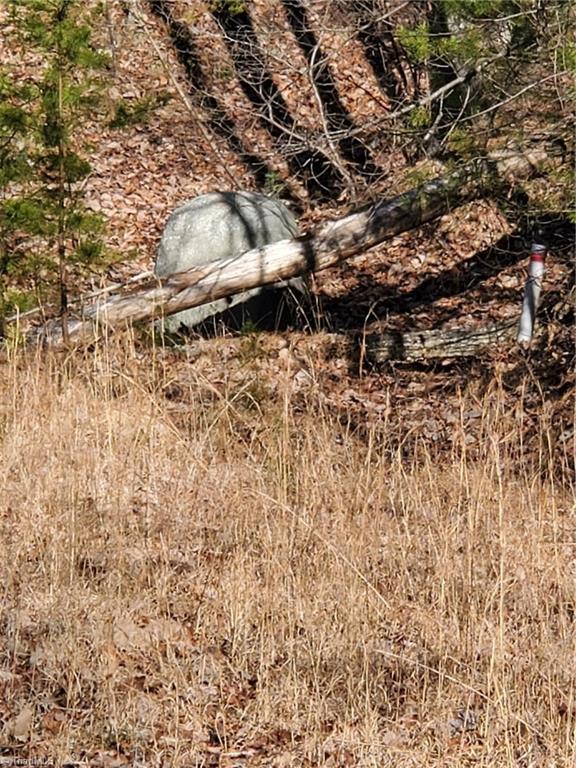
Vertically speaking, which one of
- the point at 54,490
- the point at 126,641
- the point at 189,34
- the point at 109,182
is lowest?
the point at 126,641

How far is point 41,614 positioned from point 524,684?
1.93 m

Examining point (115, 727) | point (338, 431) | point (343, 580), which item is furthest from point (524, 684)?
point (338, 431)

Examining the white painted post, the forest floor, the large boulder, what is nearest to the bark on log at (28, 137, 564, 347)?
the large boulder

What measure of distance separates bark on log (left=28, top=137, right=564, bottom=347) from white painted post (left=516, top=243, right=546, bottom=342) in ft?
2.24

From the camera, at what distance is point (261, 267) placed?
9352mm

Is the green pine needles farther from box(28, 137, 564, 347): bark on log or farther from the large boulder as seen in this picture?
the large boulder

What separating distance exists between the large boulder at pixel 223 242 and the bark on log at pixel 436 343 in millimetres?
965

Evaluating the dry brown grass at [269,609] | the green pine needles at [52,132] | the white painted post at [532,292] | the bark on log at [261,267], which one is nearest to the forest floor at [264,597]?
the dry brown grass at [269,609]

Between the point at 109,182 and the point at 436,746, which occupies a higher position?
the point at 109,182

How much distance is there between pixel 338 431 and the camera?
815 cm

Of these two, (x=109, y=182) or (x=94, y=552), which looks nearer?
(x=94, y=552)

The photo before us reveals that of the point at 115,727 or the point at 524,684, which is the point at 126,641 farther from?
the point at 524,684

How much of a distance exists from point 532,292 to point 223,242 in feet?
9.21

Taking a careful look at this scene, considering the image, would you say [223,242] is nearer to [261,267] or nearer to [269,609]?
[261,267]
